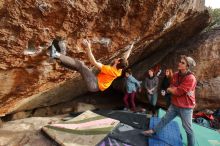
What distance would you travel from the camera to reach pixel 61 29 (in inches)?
217

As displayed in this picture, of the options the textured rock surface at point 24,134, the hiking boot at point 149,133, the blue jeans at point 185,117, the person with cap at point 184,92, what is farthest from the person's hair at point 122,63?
the textured rock surface at point 24,134

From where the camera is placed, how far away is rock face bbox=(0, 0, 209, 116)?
4.93m

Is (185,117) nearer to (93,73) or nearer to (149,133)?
(149,133)

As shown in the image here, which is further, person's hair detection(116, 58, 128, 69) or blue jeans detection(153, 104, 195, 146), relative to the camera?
blue jeans detection(153, 104, 195, 146)

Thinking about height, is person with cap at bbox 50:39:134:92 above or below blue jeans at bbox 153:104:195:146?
above

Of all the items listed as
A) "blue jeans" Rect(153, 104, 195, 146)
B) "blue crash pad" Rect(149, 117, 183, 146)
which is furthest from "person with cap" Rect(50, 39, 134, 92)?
"blue crash pad" Rect(149, 117, 183, 146)

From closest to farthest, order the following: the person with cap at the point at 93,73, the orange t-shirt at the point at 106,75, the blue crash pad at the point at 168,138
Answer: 1. the person with cap at the point at 93,73
2. the orange t-shirt at the point at 106,75
3. the blue crash pad at the point at 168,138

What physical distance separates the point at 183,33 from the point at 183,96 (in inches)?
217

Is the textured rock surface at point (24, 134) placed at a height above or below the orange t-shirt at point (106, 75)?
below

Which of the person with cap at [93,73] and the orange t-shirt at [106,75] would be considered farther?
the orange t-shirt at [106,75]

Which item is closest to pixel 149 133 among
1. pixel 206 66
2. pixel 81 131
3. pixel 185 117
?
pixel 185 117

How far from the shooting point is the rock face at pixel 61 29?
16.2 ft

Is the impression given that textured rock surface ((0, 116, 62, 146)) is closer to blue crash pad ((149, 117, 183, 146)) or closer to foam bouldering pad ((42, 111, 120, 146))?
foam bouldering pad ((42, 111, 120, 146))

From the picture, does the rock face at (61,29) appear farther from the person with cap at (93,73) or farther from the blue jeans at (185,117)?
the blue jeans at (185,117)
